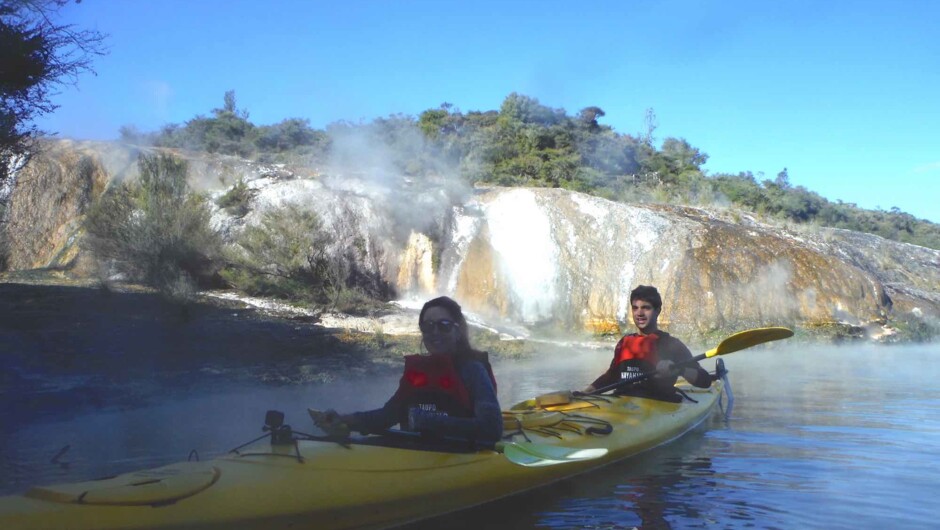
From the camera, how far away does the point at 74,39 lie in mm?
8820

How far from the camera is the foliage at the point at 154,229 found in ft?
40.7

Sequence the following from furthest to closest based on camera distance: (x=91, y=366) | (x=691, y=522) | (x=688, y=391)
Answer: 1. (x=91, y=366)
2. (x=688, y=391)
3. (x=691, y=522)

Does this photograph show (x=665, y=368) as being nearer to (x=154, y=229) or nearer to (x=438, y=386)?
(x=438, y=386)

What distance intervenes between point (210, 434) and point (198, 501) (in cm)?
332

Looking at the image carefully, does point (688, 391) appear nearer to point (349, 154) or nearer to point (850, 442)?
point (850, 442)

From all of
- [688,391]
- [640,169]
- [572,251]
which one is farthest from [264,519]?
[640,169]

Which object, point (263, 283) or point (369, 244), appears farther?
point (369, 244)

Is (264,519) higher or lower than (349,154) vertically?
lower

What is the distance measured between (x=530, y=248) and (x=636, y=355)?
11.1m

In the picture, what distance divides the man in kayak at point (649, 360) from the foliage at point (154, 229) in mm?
7365

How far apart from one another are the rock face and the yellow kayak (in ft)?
37.8

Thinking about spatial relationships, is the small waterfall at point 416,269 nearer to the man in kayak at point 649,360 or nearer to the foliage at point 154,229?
the foliage at point 154,229

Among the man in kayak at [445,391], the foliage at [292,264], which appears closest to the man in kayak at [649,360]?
the man in kayak at [445,391]

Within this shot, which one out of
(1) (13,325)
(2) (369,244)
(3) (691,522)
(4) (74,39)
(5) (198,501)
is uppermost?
(4) (74,39)
